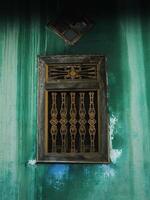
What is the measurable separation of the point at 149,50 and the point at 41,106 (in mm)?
1317

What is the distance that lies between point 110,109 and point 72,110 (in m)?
0.41

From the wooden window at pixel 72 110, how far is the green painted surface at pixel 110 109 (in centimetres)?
8

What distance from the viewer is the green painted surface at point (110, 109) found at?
11.4ft

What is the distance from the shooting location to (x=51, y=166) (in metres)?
3.53

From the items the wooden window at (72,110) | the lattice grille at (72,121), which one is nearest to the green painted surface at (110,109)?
the wooden window at (72,110)

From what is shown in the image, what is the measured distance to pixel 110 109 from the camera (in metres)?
3.57

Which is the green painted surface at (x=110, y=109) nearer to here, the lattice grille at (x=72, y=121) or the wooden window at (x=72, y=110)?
the wooden window at (x=72, y=110)

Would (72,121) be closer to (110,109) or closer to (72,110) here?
(72,110)

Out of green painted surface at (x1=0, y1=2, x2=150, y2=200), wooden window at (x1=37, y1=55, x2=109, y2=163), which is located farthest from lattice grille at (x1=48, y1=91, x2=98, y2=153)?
green painted surface at (x1=0, y1=2, x2=150, y2=200)

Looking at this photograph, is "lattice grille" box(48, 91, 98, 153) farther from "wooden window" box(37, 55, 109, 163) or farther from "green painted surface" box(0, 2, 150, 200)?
"green painted surface" box(0, 2, 150, 200)

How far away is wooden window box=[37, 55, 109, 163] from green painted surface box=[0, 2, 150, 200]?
8 centimetres

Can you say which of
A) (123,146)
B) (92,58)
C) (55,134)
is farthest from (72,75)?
(123,146)

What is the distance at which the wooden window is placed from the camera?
3.54m

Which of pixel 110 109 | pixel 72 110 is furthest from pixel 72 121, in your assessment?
pixel 110 109
